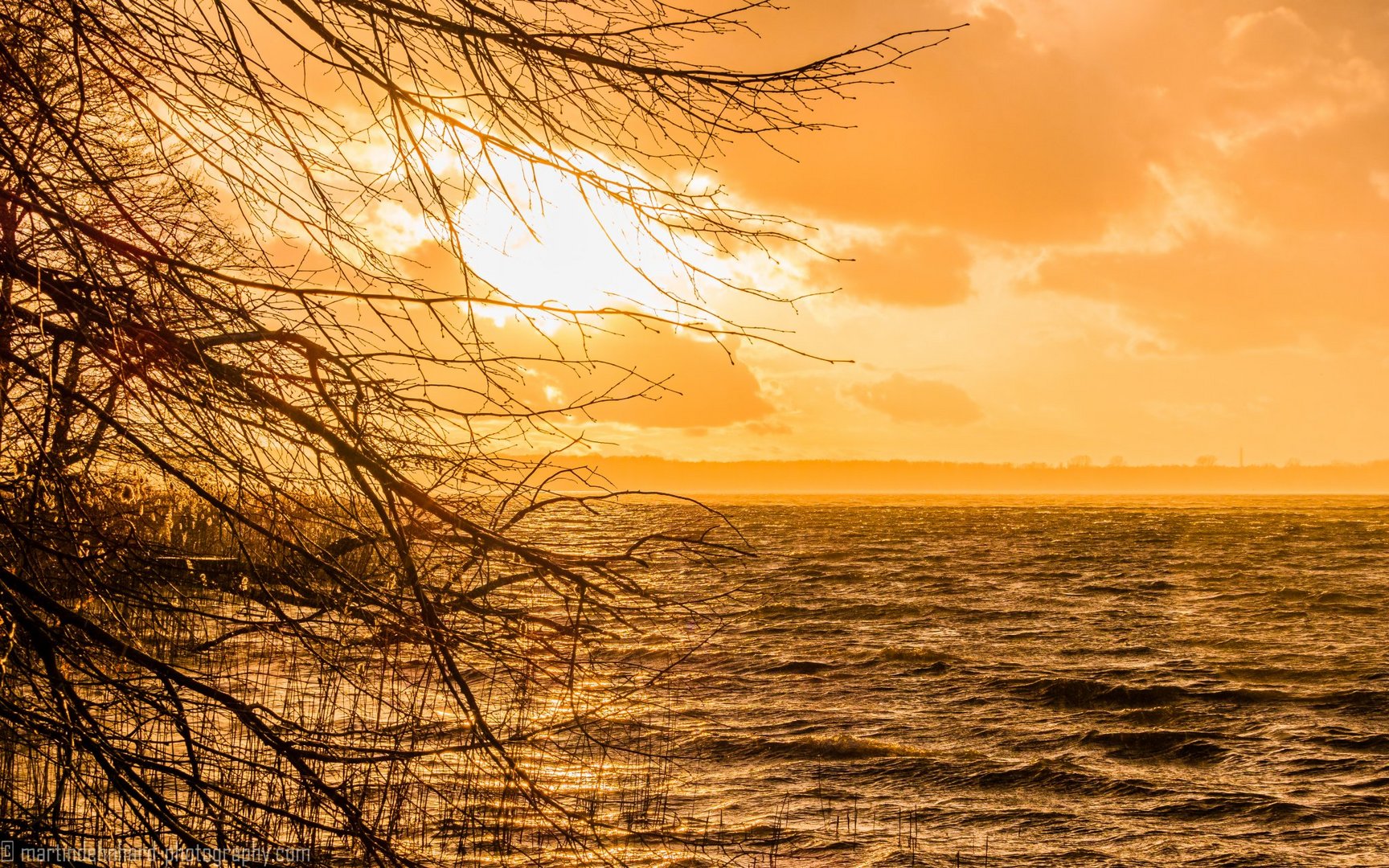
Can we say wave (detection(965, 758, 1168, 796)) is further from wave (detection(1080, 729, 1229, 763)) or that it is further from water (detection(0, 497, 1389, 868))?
wave (detection(1080, 729, 1229, 763))

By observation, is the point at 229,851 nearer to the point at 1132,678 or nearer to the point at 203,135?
the point at 203,135

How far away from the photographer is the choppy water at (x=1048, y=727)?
938 centimetres

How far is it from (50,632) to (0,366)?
860 mm

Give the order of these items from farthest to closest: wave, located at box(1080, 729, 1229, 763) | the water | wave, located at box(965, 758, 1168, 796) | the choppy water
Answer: wave, located at box(1080, 729, 1229, 763)
wave, located at box(965, 758, 1168, 796)
the choppy water
the water

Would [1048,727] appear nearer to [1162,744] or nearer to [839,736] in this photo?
[1162,744]

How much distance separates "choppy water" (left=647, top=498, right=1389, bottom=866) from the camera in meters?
9.38

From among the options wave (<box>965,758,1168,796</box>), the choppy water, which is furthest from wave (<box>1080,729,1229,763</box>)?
wave (<box>965,758,1168,796</box>)

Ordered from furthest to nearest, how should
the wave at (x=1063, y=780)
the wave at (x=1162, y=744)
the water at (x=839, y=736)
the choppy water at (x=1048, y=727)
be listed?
the wave at (x=1162, y=744), the wave at (x=1063, y=780), the choppy water at (x=1048, y=727), the water at (x=839, y=736)

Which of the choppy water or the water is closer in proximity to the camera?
the water

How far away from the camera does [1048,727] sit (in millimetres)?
13742

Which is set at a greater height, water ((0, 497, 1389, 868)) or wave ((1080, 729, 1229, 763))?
water ((0, 497, 1389, 868))

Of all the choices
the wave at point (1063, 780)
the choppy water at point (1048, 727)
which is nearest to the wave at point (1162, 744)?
the choppy water at point (1048, 727)

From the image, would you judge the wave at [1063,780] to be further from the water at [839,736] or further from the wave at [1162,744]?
the wave at [1162,744]

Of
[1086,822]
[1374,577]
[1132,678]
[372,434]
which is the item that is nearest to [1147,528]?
[1374,577]
